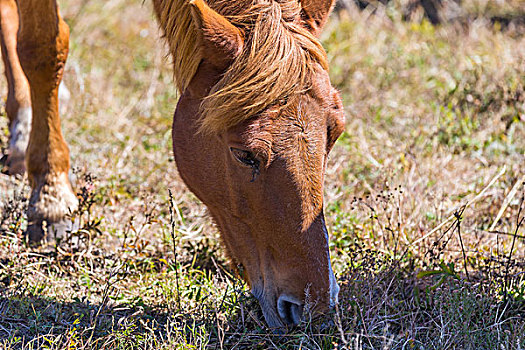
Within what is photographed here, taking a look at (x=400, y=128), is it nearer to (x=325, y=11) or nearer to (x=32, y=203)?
(x=325, y=11)

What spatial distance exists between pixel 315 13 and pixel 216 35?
567mm

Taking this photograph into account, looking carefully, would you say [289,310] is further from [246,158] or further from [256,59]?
[256,59]

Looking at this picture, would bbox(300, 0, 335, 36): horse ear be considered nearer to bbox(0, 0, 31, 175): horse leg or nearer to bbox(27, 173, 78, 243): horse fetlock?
bbox(27, 173, 78, 243): horse fetlock

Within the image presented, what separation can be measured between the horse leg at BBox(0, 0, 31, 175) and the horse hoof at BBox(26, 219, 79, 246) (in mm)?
790

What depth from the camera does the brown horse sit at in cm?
229

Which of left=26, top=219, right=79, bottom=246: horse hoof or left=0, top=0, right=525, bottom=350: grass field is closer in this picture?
left=0, top=0, right=525, bottom=350: grass field

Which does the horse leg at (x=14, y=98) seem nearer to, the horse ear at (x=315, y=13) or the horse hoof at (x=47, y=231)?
the horse hoof at (x=47, y=231)

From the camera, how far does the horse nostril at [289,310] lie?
2.34 m

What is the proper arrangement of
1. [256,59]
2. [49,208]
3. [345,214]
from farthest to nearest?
[345,214], [49,208], [256,59]

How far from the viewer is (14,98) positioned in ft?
13.0

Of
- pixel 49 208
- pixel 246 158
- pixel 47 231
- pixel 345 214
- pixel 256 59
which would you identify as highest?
pixel 256 59

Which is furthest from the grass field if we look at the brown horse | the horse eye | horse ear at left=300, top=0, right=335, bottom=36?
horse ear at left=300, top=0, right=335, bottom=36

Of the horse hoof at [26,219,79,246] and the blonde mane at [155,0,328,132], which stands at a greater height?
the blonde mane at [155,0,328,132]

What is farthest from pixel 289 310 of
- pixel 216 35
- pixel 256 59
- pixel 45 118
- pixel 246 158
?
pixel 45 118
